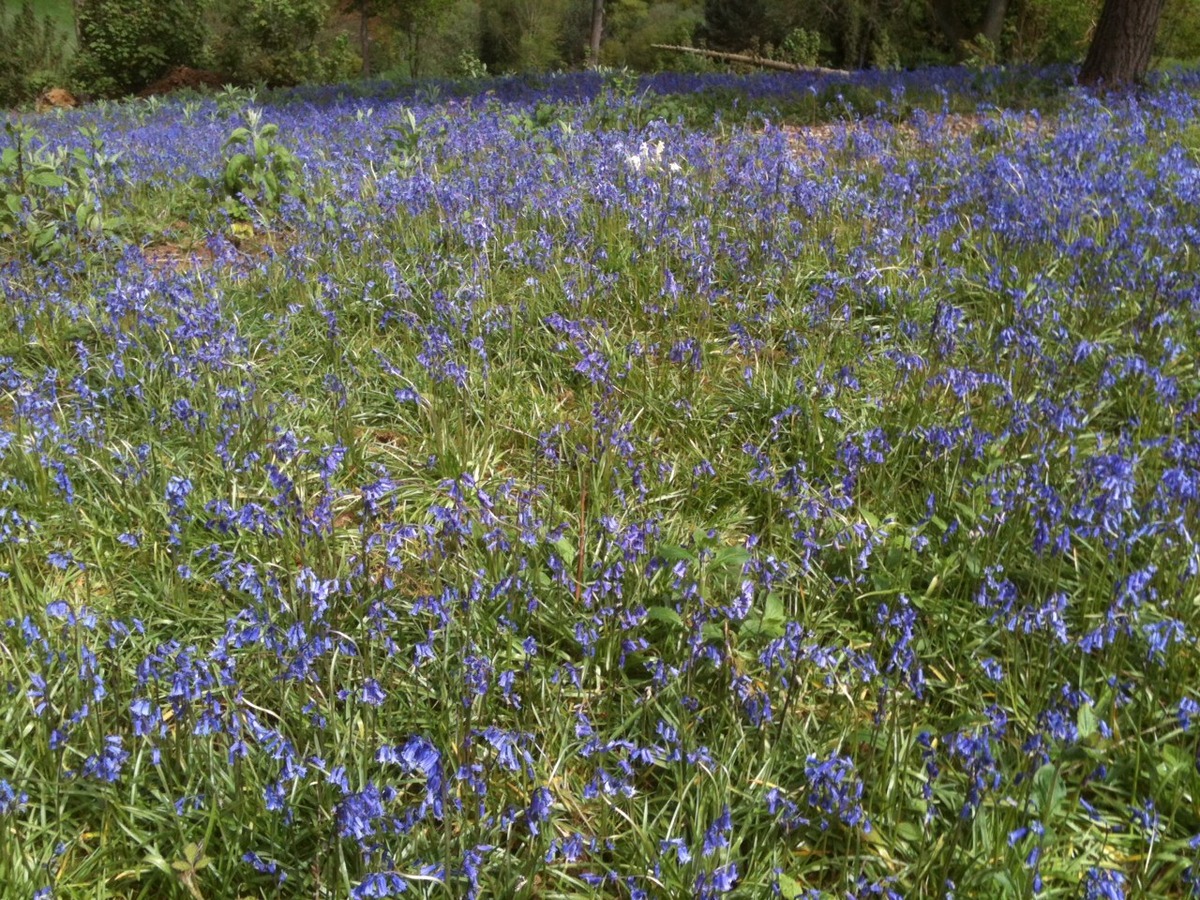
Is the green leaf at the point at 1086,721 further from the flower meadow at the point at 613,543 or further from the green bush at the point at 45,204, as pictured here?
the green bush at the point at 45,204

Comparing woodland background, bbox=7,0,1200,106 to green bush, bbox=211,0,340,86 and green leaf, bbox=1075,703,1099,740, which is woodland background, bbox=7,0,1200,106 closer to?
green bush, bbox=211,0,340,86

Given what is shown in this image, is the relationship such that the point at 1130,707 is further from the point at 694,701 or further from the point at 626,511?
the point at 626,511

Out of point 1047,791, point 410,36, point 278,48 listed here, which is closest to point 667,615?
point 1047,791

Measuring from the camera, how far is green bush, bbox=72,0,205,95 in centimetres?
2869

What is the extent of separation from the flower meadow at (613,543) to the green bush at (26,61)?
27.4 m

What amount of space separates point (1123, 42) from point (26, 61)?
1252 inches

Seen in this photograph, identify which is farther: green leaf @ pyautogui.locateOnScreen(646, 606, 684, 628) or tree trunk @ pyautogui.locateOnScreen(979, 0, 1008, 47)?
tree trunk @ pyautogui.locateOnScreen(979, 0, 1008, 47)

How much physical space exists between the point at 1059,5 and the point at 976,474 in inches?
921

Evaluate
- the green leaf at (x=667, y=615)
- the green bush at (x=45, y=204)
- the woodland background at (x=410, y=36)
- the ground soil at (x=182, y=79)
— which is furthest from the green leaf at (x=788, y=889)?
the ground soil at (x=182, y=79)

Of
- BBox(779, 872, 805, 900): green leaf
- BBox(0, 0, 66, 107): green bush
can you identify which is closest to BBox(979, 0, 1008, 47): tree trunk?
BBox(779, 872, 805, 900): green leaf

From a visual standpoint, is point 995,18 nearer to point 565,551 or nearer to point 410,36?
point 410,36

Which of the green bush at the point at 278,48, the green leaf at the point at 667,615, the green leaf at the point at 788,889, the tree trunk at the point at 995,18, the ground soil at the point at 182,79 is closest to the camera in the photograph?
the green leaf at the point at 788,889

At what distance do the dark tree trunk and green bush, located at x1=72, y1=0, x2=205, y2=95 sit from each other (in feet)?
95.6

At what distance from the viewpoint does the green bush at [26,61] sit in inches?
1073
